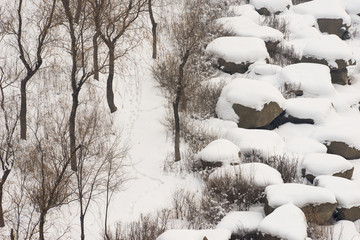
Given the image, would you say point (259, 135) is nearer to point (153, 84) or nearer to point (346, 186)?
point (346, 186)

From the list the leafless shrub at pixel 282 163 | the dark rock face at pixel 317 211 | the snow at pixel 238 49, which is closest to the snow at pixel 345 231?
the dark rock face at pixel 317 211

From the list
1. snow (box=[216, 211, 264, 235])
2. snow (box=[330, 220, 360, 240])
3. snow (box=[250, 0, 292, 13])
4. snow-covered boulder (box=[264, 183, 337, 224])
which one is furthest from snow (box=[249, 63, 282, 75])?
snow (box=[216, 211, 264, 235])

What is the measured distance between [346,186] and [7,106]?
8.75m

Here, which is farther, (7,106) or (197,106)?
(197,106)

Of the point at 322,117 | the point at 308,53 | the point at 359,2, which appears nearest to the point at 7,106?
the point at 322,117

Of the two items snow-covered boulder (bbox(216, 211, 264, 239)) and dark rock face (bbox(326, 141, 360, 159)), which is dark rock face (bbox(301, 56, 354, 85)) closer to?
dark rock face (bbox(326, 141, 360, 159))

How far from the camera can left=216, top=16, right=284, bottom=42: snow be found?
15844mm

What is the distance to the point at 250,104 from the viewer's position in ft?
38.4

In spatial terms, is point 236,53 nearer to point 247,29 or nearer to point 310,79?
point 247,29

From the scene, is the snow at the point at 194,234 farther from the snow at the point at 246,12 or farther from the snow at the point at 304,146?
the snow at the point at 246,12

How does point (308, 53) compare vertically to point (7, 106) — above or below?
above

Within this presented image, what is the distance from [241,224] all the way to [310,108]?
5587 millimetres

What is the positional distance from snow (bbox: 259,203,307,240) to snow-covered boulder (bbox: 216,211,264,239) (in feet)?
1.18

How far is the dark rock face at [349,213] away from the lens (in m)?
8.66
